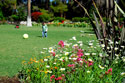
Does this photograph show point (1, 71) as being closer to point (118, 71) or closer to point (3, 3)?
point (118, 71)

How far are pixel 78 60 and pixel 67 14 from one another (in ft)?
172

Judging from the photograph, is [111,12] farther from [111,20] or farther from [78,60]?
[78,60]

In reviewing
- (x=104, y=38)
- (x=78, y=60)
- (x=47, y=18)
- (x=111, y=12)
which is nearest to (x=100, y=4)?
(x=111, y=12)

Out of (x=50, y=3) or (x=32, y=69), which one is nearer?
(x=32, y=69)

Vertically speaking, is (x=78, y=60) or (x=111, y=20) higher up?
(x=111, y=20)

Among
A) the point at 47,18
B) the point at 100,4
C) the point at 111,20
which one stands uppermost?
the point at 100,4

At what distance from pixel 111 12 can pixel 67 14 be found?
168 ft

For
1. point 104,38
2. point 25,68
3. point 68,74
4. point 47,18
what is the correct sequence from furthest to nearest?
point 47,18
point 104,38
point 25,68
point 68,74

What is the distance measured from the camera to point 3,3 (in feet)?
152

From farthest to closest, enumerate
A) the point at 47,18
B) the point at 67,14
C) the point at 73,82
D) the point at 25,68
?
the point at 67,14, the point at 47,18, the point at 25,68, the point at 73,82

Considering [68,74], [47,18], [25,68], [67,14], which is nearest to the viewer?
[68,74]

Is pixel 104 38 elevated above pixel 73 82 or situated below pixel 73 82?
above

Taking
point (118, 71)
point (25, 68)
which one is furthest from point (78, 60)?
point (25, 68)

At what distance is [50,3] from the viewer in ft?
190
